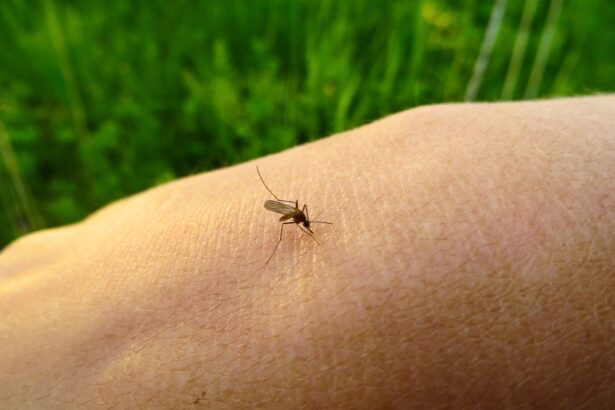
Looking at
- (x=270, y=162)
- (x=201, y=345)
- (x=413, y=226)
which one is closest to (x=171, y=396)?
(x=201, y=345)

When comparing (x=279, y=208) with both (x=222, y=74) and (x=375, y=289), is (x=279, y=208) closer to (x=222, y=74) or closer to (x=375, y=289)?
(x=375, y=289)

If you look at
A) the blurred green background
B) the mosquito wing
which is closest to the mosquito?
the mosquito wing

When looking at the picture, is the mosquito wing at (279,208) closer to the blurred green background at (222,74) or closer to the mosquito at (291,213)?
the mosquito at (291,213)

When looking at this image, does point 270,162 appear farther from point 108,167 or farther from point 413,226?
point 108,167

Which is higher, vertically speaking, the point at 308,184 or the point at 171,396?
the point at 308,184

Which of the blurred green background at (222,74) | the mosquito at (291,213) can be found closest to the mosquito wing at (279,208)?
the mosquito at (291,213)

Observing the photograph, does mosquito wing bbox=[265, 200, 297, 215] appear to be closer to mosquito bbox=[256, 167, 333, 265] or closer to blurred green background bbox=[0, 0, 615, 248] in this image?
mosquito bbox=[256, 167, 333, 265]

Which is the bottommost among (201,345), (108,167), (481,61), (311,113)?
(108,167)
